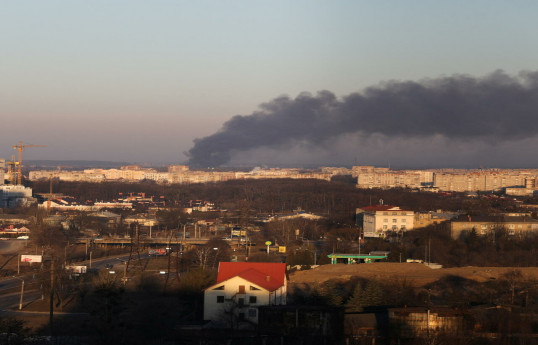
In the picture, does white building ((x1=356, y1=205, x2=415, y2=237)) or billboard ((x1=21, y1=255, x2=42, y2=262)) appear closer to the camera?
billboard ((x1=21, y1=255, x2=42, y2=262))

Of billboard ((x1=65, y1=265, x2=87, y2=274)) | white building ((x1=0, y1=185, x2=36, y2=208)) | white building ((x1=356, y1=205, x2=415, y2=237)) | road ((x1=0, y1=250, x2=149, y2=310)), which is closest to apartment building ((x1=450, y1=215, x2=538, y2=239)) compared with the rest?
white building ((x1=356, y1=205, x2=415, y2=237))

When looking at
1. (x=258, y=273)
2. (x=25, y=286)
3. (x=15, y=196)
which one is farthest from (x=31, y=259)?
(x=15, y=196)

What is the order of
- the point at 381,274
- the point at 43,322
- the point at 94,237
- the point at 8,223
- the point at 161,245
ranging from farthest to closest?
the point at 8,223
the point at 94,237
the point at 161,245
the point at 381,274
the point at 43,322

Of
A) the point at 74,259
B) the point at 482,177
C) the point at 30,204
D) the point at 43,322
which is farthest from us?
the point at 482,177

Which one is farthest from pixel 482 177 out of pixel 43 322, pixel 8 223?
pixel 43 322

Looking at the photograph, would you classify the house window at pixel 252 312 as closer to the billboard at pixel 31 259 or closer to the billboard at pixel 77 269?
the billboard at pixel 77 269

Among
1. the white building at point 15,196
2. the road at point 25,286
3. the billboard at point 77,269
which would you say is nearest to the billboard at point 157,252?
the road at point 25,286

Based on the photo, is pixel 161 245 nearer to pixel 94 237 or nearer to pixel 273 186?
pixel 94 237

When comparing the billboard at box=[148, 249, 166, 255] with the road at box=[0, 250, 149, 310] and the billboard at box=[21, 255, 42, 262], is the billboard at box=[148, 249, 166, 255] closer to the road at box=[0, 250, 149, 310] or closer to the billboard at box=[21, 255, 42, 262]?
the road at box=[0, 250, 149, 310]
